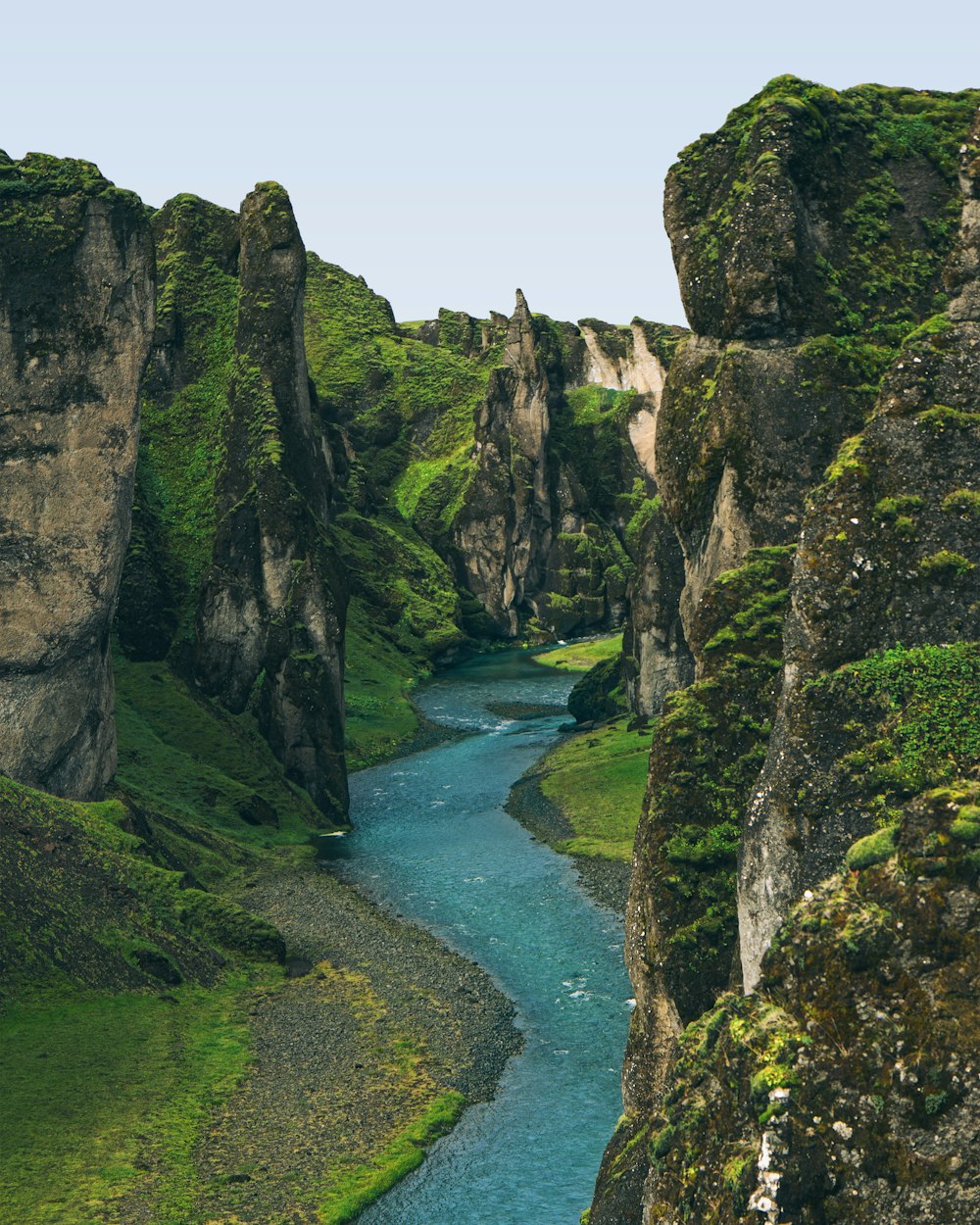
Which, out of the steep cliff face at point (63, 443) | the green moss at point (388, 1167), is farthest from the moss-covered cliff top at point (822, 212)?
the steep cliff face at point (63, 443)

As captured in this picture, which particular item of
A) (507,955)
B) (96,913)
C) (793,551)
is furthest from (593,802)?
(793,551)

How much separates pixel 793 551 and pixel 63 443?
45.1 meters

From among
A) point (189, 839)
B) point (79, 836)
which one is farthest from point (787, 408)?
point (189, 839)

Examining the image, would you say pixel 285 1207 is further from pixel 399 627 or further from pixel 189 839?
pixel 399 627

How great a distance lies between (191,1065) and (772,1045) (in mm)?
34742

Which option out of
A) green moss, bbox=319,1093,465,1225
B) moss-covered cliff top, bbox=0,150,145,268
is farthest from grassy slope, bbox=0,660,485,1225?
moss-covered cliff top, bbox=0,150,145,268

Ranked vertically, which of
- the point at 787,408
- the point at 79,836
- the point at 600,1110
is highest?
the point at 787,408

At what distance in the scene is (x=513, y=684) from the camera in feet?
496

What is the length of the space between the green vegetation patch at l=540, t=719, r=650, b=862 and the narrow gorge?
1.57ft

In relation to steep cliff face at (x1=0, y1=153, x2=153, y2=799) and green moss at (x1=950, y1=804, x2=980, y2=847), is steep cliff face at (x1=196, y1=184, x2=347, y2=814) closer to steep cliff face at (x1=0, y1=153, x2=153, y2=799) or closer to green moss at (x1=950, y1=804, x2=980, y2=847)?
steep cliff face at (x1=0, y1=153, x2=153, y2=799)

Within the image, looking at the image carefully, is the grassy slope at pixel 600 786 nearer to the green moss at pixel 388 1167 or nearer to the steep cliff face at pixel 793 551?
the green moss at pixel 388 1167

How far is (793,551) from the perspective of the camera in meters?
37.8

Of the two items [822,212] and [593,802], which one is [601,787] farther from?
[822,212]

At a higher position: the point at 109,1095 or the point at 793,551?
the point at 793,551
